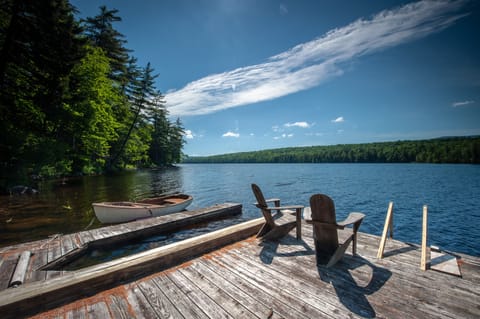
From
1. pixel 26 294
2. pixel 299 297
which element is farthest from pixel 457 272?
pixel 26 294

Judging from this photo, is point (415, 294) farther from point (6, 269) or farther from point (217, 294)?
point (6, 269)

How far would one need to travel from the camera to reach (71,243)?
533 centimetres

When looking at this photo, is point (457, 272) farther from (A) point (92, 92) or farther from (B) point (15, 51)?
(A) point (92, 92)

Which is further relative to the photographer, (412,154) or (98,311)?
(412,154)

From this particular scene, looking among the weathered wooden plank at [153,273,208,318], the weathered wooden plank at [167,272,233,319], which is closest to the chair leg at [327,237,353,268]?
the weathered wooden plank at [167,272,233,319]

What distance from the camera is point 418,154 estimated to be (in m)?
68.2

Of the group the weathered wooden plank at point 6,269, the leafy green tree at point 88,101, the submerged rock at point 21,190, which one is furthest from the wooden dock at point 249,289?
the submerged rock at point 21,190

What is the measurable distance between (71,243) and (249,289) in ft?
17.5

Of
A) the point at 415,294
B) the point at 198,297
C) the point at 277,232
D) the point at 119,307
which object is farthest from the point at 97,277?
the point at 415,294

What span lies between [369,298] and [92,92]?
2395 centimetres

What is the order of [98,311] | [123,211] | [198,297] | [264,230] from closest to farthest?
1. [98,311]
2. [198,297]
3. [264,230]
4. [123,211]

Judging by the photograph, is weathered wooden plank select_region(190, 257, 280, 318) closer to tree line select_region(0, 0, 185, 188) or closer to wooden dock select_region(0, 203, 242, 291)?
wooden dock select_region(0, 203, 242, 291)

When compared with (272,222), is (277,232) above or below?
below

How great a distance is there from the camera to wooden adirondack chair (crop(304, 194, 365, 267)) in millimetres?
3127
